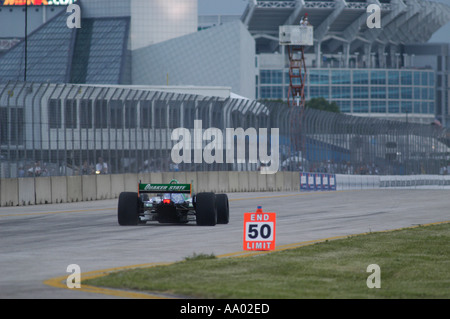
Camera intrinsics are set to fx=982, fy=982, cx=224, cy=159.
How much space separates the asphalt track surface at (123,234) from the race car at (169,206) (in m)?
0.25

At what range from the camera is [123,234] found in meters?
19.7

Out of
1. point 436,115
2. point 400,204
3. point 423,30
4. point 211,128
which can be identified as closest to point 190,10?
→ point 423,30

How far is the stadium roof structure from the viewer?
154500mm

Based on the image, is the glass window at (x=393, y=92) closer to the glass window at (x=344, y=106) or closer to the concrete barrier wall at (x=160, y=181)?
the glass window at (x=344, y=106)

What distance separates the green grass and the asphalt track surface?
920 mm

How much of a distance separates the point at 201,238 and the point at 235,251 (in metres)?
2.58

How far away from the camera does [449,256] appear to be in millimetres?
15289

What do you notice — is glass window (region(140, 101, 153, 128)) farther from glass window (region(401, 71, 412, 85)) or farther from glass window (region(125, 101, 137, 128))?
glass window (region(401, 71, 412, 85))

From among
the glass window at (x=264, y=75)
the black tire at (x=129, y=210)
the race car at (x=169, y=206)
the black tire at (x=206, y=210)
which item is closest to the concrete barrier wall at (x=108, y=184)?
the black tire at (x=129, y=210)

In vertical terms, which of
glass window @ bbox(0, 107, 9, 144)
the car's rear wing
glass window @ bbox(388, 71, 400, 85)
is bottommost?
the car's rear wing

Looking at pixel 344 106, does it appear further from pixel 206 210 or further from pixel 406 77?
pixel 206 210

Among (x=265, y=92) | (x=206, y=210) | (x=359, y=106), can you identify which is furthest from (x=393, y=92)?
(x=206, y=210)

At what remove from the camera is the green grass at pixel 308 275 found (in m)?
10.9

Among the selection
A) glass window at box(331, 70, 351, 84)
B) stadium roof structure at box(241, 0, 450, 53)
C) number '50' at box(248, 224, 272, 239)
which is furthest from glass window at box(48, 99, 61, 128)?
glass window at box(331, 70, 351, 84)
